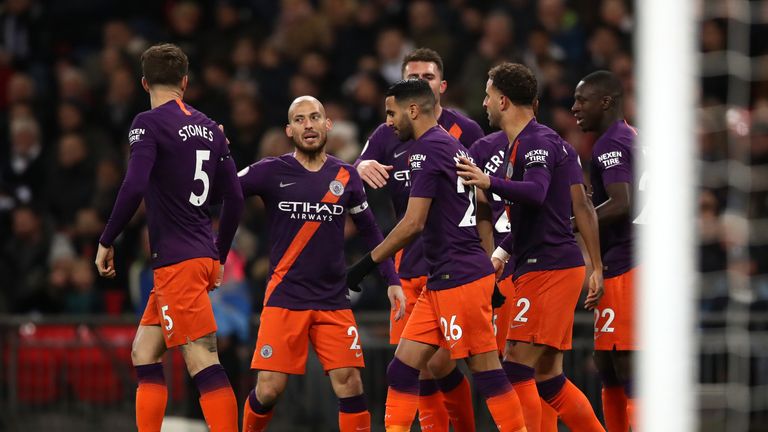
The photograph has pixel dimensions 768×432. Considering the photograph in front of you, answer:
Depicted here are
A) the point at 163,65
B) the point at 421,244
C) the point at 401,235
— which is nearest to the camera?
the point at 401,235

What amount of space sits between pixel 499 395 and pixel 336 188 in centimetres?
165

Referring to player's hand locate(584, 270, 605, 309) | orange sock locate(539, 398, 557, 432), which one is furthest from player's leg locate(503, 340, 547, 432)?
player's hand locate(584, 270, 605, 309)

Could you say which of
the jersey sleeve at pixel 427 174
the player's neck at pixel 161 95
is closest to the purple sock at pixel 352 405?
the jersey sleeve at pixel 427 174

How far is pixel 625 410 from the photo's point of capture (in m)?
7.86

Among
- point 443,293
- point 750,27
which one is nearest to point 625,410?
point 443,293

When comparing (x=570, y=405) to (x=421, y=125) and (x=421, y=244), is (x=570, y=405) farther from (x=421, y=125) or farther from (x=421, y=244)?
(x=421, y=125)

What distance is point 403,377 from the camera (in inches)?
283

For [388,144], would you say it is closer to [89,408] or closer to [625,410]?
[625,410]

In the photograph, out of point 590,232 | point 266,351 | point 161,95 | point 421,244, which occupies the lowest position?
point 266,351

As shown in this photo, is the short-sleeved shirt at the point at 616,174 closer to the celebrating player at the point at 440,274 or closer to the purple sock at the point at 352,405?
the celebrating player at the point at 440,274

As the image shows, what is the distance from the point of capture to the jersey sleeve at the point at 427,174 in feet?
23.3

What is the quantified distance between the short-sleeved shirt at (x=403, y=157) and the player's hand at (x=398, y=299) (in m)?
0.44

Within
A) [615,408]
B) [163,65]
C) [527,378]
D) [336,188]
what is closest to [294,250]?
[336,188]

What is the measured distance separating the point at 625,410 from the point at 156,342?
2.97 metres
